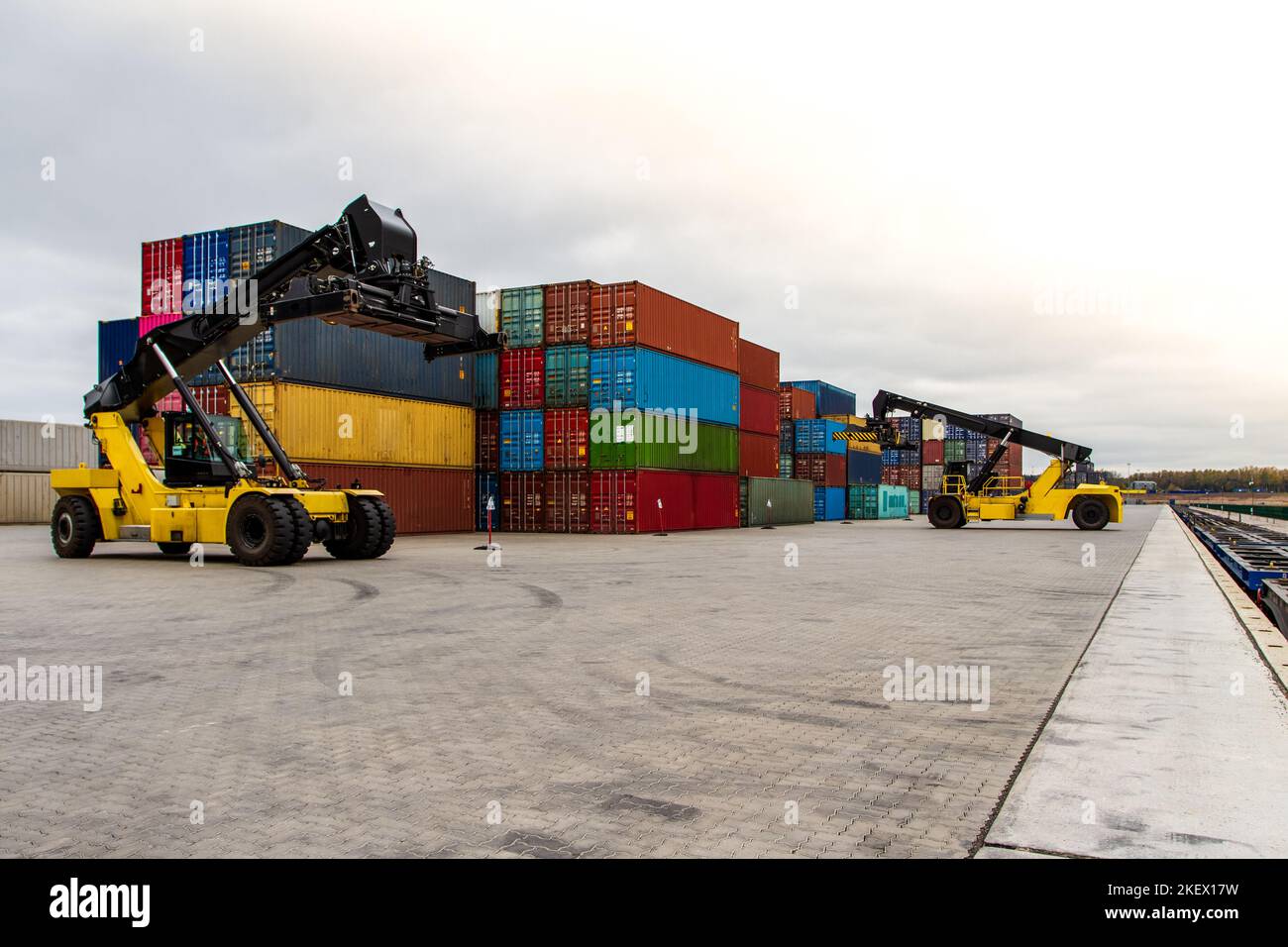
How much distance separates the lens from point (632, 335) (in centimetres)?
3478

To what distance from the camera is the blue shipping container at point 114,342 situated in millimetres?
32656

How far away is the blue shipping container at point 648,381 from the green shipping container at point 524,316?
3068mm

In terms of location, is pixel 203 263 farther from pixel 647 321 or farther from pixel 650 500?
pixel 650 500

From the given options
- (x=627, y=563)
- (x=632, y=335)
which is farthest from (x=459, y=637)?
(x=632, y=335)

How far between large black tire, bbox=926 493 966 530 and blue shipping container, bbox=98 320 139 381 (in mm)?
34380

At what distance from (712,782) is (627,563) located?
1504 cm

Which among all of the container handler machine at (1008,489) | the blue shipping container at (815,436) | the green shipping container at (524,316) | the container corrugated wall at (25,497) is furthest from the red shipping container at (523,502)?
the blue shipping container at (815,436)

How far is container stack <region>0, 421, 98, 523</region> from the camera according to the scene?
42562 millimetres

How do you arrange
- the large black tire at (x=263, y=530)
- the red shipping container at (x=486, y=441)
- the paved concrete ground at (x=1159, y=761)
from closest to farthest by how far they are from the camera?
the paved concrete ground at (x=1159, y=761) → the large black tire at (x=263, y=530) → the red shipping container at (x=486, y=441)

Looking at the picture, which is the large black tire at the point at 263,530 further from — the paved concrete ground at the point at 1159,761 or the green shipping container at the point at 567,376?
the green shipping container at the point at 567,376
